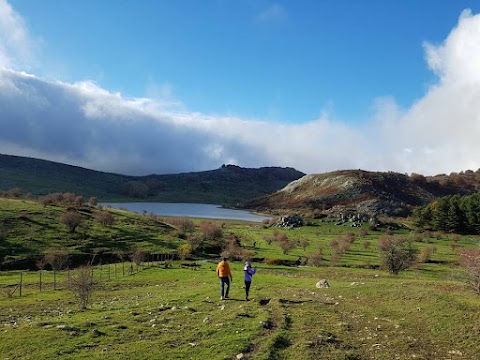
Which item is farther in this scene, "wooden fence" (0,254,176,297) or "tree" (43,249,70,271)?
"tree" (43,249,70,271)

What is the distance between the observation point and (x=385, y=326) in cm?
2008

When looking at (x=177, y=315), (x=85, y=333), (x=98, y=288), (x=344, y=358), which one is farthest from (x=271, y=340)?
(x=98, y=288)

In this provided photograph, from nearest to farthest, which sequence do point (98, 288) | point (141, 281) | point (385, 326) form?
point (385, 326)
point (98, 288)
point (141, 281)

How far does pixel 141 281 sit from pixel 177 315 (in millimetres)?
29790

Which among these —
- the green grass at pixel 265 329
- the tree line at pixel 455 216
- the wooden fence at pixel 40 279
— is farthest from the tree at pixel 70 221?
the tree line at pixel 455 216

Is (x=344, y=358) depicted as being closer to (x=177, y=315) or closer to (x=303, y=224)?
(x=177, y=315)

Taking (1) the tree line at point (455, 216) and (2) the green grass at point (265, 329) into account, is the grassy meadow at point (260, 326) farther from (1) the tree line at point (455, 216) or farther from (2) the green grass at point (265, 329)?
(1) the tree line at point (455, 216)

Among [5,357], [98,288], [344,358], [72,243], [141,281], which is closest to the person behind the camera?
[5,357]

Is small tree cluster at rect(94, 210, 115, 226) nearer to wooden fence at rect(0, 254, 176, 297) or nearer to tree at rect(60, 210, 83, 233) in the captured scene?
tree at rect(60, 210, 83, 233)

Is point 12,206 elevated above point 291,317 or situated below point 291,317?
above

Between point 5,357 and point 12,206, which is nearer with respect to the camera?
point 5,357

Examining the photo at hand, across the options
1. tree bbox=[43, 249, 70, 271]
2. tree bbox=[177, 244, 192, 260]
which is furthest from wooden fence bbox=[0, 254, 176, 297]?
tree bbox=[177, 244, 192, 260]

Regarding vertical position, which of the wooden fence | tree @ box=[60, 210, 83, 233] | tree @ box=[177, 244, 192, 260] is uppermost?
tree @ box=[60, 210, 83, 233]

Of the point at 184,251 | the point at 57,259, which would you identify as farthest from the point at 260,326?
the point at 184,251
